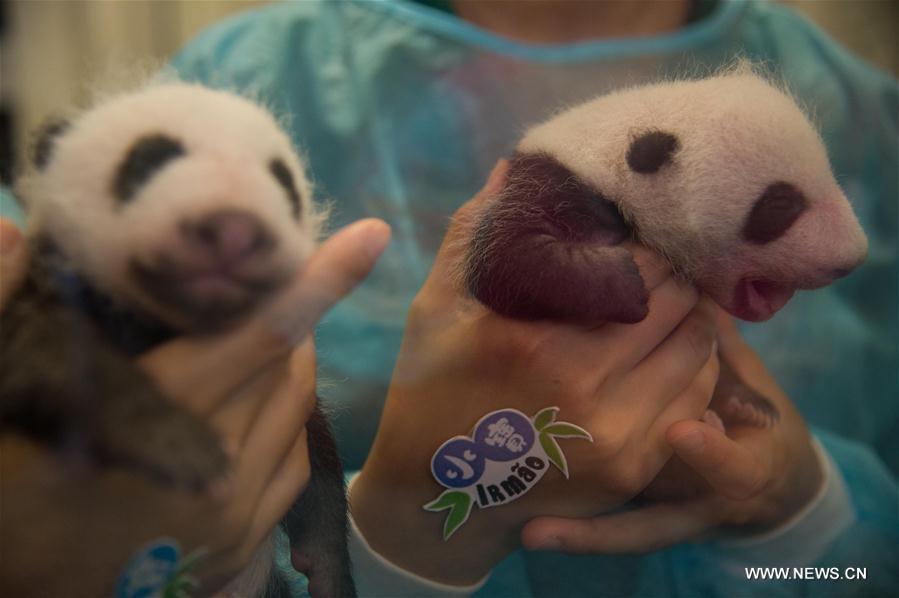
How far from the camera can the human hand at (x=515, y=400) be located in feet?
3.37

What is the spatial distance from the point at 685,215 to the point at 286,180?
588 mm

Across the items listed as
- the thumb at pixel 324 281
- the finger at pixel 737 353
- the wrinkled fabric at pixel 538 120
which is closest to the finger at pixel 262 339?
the thumb at pixel 324 281

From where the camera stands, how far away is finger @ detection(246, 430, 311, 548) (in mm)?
852

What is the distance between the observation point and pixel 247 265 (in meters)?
0.69

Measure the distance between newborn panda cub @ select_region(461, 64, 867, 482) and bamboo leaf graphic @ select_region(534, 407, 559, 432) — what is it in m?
0.13

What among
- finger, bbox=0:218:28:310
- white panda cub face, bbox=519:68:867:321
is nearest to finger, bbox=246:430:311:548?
finger, bbox=0:218:28:310

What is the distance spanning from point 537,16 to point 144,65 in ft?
2.16

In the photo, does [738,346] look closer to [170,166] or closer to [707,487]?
[707,487]

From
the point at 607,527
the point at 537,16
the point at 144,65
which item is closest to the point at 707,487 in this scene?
the point at 607,527

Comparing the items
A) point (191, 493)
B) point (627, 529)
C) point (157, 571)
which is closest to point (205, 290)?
point (191, 493)

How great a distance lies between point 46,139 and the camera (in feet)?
2.54

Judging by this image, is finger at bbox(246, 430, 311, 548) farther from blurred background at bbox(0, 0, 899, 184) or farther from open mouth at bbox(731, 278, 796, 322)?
open mouth at bbox(731, 278, 796, 322)

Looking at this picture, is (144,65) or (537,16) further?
(537,16)

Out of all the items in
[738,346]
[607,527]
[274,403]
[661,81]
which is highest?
[661,81]
